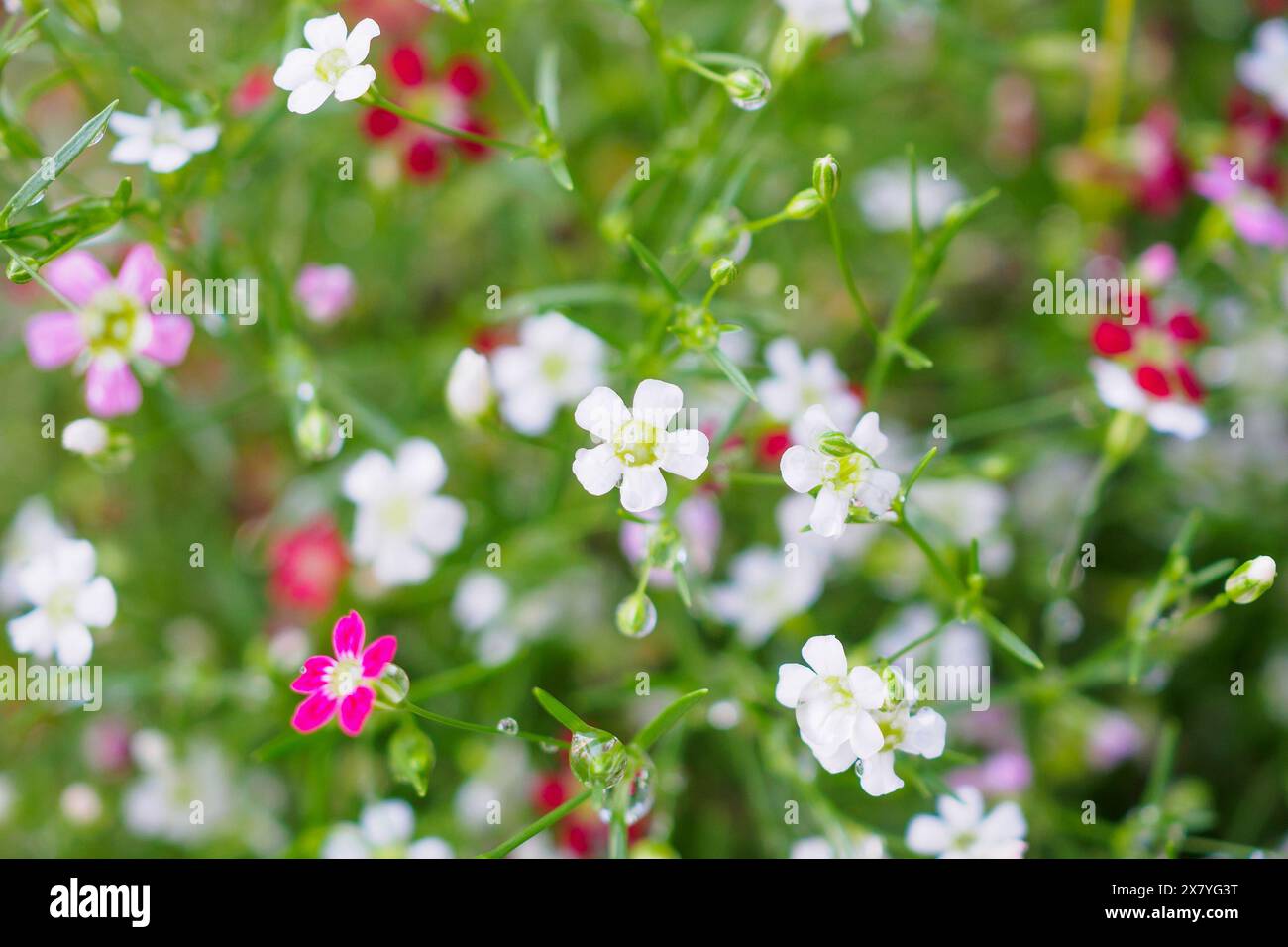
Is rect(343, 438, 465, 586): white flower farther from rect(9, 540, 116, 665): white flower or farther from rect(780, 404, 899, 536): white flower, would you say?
rect(780, 404, 899, 536): white flower

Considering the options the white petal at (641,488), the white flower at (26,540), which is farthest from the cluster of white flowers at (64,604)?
the white petal at (641,488)

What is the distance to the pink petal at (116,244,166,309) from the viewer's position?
55.3 inches

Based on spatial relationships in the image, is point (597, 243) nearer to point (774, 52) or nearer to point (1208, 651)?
point (774, 52)

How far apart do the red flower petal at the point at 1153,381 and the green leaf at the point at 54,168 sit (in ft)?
4.12

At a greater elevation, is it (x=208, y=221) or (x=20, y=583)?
(x=208, y=221)

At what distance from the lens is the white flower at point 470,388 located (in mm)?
1358

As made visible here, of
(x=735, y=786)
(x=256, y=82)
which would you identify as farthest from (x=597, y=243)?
(x=735, y=786)

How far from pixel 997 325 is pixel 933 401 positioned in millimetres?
228

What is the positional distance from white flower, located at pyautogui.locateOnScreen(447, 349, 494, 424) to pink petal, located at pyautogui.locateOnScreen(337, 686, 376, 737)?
400 mm

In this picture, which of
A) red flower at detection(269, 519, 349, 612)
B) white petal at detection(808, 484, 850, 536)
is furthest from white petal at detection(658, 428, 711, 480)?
red flower at detection(269, 519, 349, 612)

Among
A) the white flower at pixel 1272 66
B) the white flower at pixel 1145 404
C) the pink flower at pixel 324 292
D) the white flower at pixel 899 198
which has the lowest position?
the white flower at pixel 1145 404

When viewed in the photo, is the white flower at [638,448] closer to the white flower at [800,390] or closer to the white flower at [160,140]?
the white flower at [800,390]

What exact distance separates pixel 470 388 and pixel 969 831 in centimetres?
81
